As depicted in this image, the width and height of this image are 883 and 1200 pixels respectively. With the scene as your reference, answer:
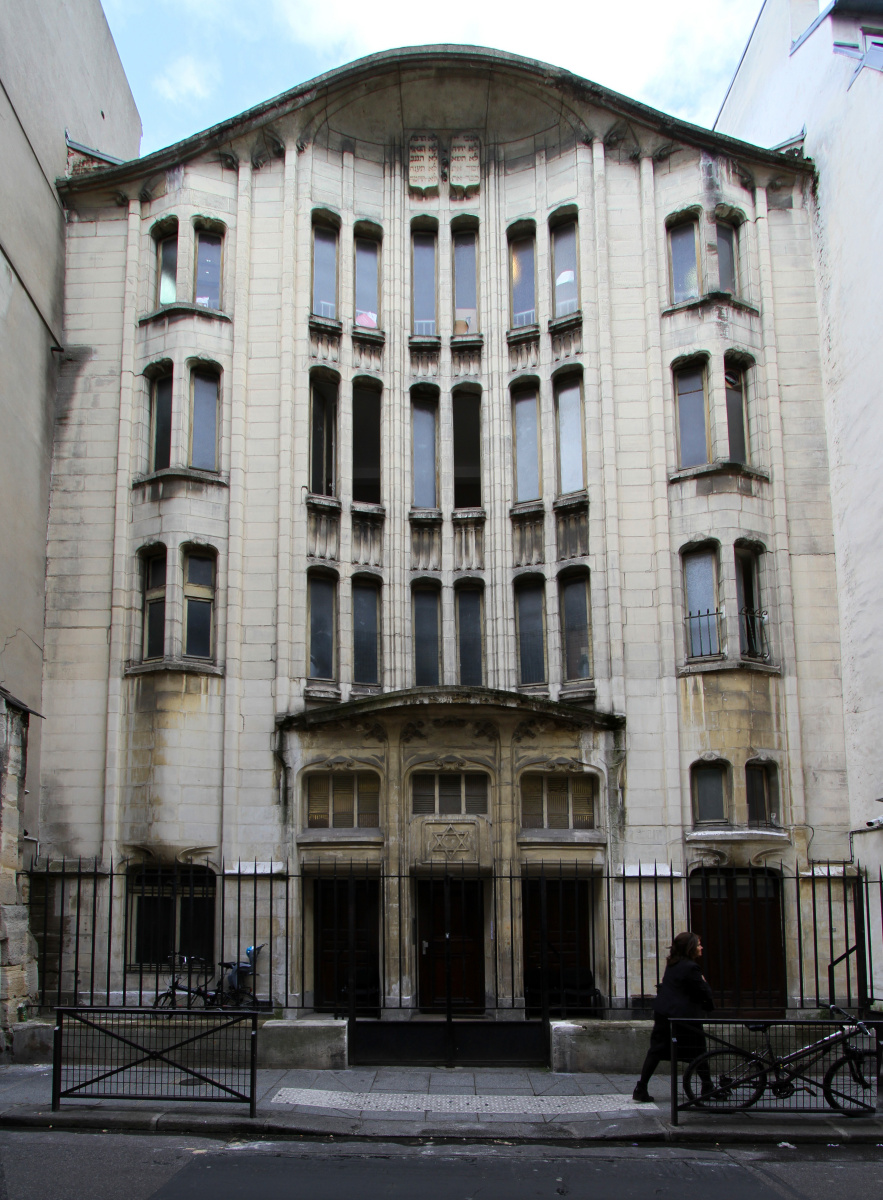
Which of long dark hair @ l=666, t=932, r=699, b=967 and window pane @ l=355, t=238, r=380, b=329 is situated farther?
window pane @ l=355, t=238, r=380, b=329

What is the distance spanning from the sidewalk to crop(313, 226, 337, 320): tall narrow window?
1498cm

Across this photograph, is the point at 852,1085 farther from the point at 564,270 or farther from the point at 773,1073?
the point at 564,270

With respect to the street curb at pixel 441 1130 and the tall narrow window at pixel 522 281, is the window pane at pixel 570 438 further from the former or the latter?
the street curb at pixel 441 1130

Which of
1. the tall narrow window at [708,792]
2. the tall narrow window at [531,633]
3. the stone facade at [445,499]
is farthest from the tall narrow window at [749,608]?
the tall narrow window at [531,633]

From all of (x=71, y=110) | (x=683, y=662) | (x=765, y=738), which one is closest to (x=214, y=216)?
(x=71, y=110)

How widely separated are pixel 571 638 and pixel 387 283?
8.31 metres

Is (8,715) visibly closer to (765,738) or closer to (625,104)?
(765,738)

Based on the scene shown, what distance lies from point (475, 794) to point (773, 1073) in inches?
349

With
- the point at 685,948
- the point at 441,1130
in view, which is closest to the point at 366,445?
the point at 685,948

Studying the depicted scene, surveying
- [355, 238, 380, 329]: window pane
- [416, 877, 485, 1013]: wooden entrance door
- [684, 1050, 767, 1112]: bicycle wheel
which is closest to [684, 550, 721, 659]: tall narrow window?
[416, 877, 485, 1013]: wooden entrance door

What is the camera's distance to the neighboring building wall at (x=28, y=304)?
18344 millimetres

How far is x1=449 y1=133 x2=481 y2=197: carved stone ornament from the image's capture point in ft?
73.8

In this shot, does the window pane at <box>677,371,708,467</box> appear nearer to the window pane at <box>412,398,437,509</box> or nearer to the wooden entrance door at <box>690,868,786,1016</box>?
the window pane at <box>412,398,437,509</box>

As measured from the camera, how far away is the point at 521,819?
63.0ft
